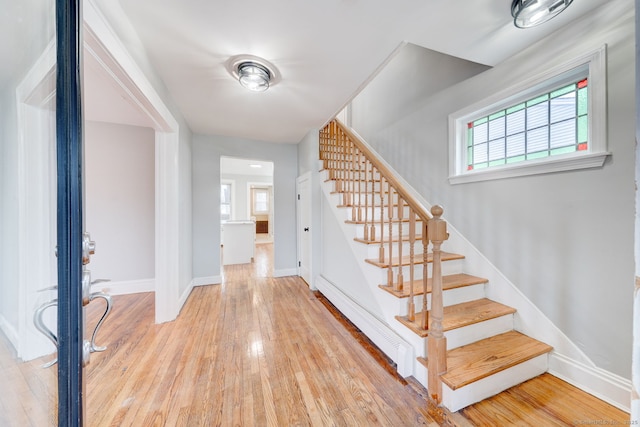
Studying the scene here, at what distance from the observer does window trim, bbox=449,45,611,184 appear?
4.51 feet

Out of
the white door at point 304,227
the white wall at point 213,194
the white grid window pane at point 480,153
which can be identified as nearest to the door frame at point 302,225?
the white door at point 304,227

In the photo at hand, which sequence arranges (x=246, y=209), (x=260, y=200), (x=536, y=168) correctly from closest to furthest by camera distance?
1. (x=536, y=168)
2. (x=246, y=209)
3. (x=260, y=200)

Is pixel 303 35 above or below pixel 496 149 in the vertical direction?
above

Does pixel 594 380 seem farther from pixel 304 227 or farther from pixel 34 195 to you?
pixel 304 227

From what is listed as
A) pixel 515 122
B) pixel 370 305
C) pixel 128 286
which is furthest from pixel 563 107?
pixel 128 286

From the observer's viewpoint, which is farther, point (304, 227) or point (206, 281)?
point (304, 227)

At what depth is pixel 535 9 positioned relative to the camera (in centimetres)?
130

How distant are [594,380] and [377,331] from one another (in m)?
1.30

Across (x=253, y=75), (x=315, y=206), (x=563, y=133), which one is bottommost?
(x=315, y=206)

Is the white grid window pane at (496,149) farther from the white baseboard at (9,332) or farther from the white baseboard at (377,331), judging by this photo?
the white baseboard at (9,332)

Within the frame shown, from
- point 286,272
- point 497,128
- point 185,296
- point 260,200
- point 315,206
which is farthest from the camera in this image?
point 260,200

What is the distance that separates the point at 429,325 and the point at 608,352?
101 cm

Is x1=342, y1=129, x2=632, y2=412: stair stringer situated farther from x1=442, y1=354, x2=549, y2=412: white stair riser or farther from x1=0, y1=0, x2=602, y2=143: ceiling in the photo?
x1=0, y1=0, x2=602, y2=143: ceiling

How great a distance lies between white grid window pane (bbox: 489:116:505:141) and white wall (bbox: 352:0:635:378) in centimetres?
25
